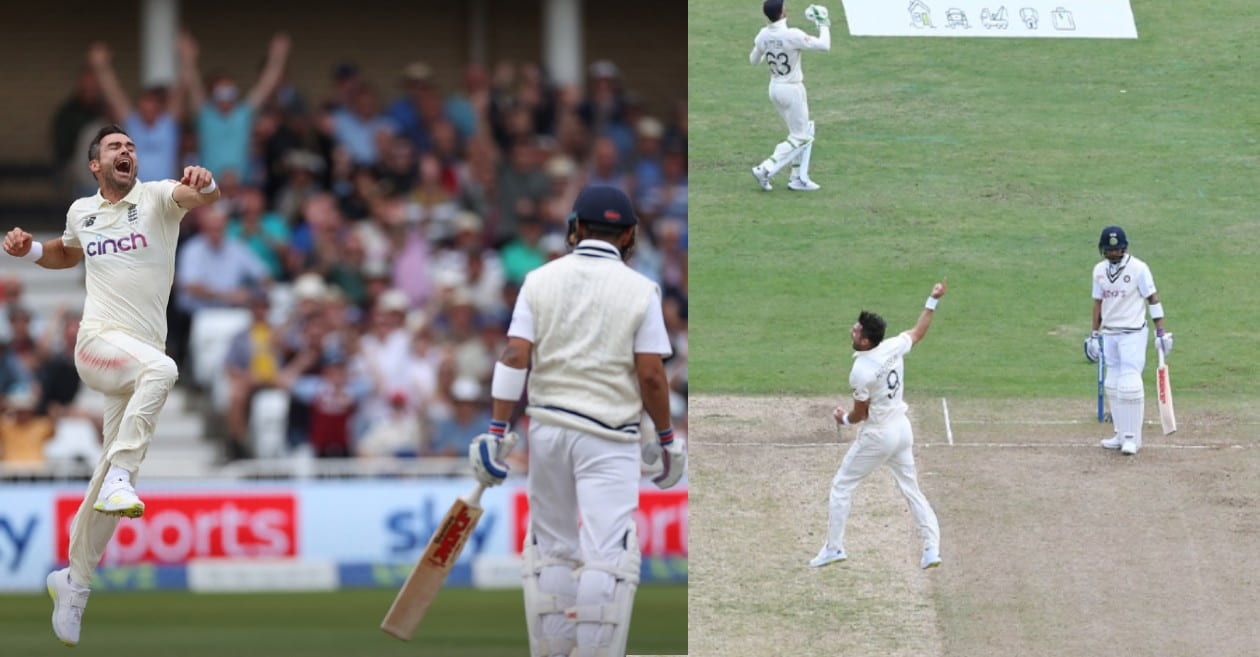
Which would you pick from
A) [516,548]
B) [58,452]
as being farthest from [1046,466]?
[58,452]

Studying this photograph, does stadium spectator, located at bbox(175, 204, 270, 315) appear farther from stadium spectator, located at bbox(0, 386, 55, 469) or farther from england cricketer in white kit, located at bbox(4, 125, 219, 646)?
england cricketer in white kit, located at bbox(4, 125, 219, 646)

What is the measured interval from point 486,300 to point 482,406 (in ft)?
2.81

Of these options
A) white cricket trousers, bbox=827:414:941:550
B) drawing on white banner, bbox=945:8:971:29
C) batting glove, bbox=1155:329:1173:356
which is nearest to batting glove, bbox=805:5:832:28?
drawing on white banner, bbox=945:8:971:29

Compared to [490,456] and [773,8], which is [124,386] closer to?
[490,456]

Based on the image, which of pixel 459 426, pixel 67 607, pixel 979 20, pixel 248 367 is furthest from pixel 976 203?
pixel 248 367

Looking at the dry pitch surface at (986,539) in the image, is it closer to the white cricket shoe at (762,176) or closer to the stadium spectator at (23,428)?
the white cricket shoe at (762,176)

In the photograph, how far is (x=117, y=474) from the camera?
718 cm

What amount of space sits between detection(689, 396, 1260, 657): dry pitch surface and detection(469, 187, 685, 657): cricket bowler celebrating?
5.04ft

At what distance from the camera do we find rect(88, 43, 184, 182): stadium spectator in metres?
13.6

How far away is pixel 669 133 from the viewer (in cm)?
1541

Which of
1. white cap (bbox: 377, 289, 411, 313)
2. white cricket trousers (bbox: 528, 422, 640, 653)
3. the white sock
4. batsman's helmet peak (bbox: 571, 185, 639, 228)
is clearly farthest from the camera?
white cap (bbox: 377, 289, 411, 313)

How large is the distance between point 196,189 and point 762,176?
2544mm

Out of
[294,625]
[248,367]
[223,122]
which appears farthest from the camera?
[223,122]

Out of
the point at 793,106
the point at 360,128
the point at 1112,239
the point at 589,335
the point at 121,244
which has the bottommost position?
the point at 589,335
